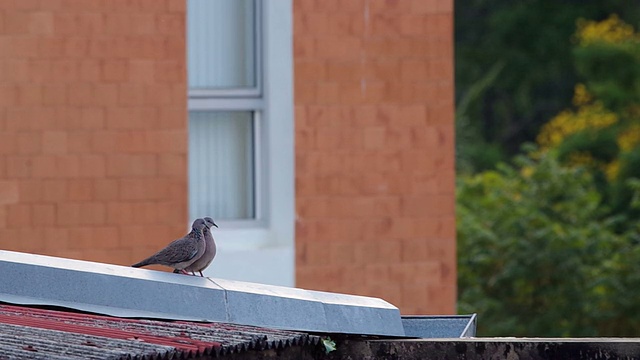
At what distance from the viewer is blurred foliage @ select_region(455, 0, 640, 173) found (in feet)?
127

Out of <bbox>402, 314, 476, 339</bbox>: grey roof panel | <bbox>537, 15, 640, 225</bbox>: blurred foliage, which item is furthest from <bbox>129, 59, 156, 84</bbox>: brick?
<bbox>537, 15, 640, 225</bbox>: blurred foliage

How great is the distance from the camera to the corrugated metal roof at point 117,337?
214 inches

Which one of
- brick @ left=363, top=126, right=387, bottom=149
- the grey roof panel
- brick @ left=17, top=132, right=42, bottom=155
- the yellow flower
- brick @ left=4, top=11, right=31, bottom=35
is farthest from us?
the yellow flower

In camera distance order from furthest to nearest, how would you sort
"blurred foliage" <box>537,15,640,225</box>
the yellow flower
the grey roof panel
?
the yellow flower, "blurred foliage" <box>537,15,640,225</box>, the grey roof panel

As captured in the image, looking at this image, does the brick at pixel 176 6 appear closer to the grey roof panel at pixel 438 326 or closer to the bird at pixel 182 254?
the bird at pixel 182 254

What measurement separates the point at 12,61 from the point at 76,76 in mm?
503

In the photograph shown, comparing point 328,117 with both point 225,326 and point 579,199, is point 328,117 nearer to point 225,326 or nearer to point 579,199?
point 225,326

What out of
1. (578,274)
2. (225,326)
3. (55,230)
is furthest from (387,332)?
(578,274)

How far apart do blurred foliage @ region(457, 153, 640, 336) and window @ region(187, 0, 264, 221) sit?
882 centimetres

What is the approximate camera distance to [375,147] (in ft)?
39.1

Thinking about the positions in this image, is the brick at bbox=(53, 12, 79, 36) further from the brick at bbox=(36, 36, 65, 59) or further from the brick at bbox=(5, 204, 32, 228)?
the brick at bbox=(5, 204, 32, 228)

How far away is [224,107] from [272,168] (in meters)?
0.72

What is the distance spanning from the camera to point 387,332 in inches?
261

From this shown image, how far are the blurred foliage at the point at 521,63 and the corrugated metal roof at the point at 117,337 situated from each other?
3122 cm
